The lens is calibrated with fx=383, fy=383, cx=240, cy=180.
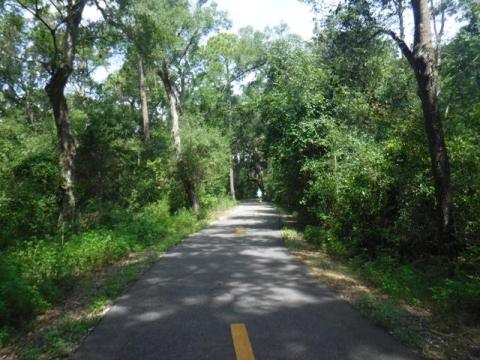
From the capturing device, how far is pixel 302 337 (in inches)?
189

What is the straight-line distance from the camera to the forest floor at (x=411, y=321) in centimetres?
460

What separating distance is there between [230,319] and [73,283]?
366 centimetres

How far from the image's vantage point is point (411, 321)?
214 inches

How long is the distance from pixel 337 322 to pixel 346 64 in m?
9.47

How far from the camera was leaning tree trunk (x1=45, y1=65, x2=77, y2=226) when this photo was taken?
41.6ft

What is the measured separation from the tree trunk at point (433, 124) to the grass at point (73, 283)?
6554 millimetres

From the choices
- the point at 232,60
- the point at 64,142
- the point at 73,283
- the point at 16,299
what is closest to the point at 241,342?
the point at 16,299

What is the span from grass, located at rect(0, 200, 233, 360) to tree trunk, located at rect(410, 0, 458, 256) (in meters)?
6.55

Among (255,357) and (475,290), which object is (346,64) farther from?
(255,357)

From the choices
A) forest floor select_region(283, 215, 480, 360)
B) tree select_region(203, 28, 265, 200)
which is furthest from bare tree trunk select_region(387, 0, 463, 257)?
tree select_region(203, 28, 265, 200)

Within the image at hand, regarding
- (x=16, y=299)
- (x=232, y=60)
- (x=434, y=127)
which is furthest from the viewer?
(x=232, y=60)

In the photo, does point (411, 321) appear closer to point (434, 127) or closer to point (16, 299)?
point (434, 127)

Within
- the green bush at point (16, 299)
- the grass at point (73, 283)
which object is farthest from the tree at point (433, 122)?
the green bush at point (16, 299)

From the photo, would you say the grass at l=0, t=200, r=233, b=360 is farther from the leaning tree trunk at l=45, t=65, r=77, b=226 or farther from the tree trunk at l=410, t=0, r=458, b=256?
the tree trunk at l=410, t=0, r=458, b=256
